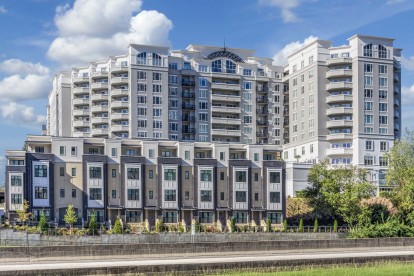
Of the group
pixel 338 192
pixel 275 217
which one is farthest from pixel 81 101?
pixel 338 192

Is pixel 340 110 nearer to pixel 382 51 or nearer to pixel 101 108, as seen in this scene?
pixel 382 51

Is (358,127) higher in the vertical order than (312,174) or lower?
Answer: higher

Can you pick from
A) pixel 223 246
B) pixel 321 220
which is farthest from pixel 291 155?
pixel 223 246

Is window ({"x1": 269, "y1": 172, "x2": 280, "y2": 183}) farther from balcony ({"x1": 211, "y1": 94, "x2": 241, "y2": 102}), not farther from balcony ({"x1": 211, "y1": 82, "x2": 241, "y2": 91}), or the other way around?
balcony ({"x1": 211, "y1": 82, "x2": 241, "y2": 91})

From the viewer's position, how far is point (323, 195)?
255ft

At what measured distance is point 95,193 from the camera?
7619 centimetres

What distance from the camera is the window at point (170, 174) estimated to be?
79125 millimetres

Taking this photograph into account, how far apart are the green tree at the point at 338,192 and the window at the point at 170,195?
17037 millimetres

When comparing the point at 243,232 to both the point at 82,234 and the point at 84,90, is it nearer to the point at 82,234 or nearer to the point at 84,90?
the point at 82,234

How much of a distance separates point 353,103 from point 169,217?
145ft

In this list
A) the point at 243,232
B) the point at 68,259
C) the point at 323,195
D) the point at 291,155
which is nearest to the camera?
the point at 68,259

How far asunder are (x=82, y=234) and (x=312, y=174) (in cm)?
3096

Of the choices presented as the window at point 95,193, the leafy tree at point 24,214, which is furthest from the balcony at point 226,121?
the leafy tree at point 24,214

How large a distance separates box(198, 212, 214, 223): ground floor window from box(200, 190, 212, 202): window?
173 centimetres
